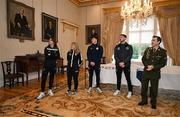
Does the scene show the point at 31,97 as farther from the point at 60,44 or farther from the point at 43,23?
the point at 60,44

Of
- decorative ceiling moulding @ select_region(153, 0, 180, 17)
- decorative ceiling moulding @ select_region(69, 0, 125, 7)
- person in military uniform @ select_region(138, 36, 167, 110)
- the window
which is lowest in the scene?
person in military uniform @ select_region(138, 36, 167, 110)

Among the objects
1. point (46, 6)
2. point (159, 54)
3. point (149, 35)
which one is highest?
point (46, 6)

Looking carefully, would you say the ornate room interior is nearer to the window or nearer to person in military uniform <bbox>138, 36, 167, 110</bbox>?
the window

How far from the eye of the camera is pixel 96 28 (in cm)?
845

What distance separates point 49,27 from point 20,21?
1546 millimetres

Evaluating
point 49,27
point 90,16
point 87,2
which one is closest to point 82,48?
point 90,16

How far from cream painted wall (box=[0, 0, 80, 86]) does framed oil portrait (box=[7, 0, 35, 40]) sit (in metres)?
0.14

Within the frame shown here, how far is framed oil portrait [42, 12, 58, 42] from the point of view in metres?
6.34

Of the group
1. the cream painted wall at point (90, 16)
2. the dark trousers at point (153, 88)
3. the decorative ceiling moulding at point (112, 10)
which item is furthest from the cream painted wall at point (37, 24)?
the dark trousers at point (153, 88)

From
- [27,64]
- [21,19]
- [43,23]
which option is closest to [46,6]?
[43,23]

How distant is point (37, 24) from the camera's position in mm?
6027

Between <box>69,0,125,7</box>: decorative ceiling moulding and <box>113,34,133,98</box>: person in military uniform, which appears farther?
<box>69,0,125,7</box>: decorative ceiling moulding

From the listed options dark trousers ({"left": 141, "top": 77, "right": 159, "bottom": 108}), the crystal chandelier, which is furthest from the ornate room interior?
dark trousers ({"left": 141, "top": 77, "right": 159, "bottom": 108})

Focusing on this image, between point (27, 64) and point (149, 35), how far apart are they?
5462 mm
